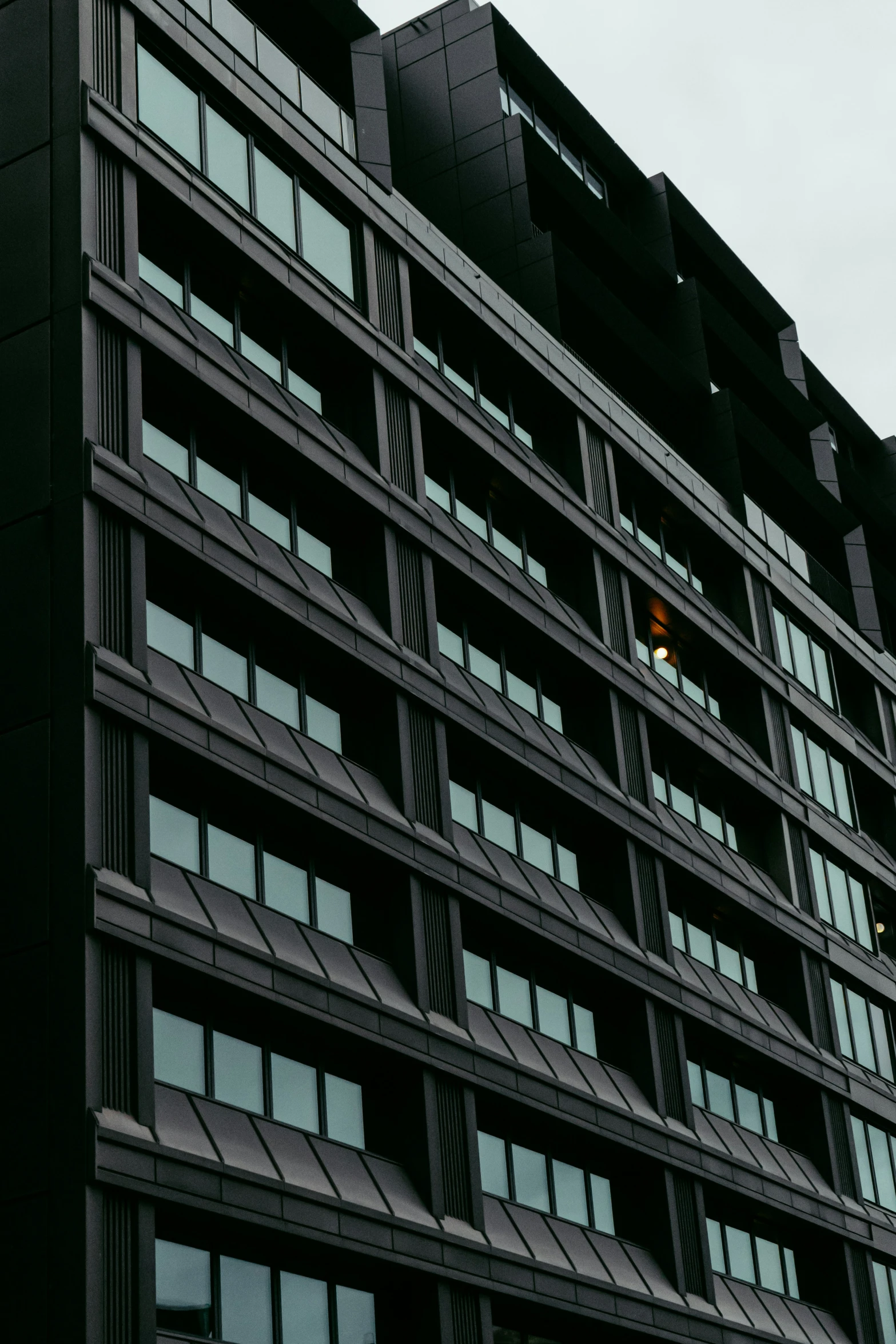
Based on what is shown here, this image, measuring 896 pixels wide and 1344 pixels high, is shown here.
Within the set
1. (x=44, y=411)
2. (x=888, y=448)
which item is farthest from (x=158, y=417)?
(x=888, y=448)

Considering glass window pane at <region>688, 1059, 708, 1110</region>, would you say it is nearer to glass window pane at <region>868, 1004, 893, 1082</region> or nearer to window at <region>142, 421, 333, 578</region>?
glass window pane at <region>868, 1004, 893, 1082</region>

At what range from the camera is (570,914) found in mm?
35312

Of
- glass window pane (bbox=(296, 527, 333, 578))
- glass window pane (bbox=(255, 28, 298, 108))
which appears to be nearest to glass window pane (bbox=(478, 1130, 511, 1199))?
glass window pane (bbox=(296, 527, 333, 578))

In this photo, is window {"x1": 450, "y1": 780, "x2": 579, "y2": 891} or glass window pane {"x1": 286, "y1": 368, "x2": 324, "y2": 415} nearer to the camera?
glass window pane {"x1": 286, "y1": 368, "x2": 324, "y2": 415}

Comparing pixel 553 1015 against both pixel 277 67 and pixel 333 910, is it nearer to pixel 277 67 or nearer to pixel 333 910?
pixel 333 910

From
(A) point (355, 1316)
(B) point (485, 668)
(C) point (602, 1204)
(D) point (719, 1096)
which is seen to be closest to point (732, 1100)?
(D) point (719, 1096)

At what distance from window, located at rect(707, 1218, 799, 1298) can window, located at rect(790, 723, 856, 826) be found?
12.6m

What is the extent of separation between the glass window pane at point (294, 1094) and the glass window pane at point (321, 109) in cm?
1846

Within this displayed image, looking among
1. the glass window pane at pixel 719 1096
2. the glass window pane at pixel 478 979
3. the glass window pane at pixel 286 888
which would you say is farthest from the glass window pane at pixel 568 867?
the glass window pane at pixel 286 888

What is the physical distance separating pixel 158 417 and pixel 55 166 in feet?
14.3

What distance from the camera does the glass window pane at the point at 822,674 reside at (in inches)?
1991

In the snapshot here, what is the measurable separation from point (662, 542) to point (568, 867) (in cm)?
1154

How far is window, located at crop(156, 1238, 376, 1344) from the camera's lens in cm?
2381

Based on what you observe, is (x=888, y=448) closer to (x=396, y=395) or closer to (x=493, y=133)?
(x=493, y=133)
